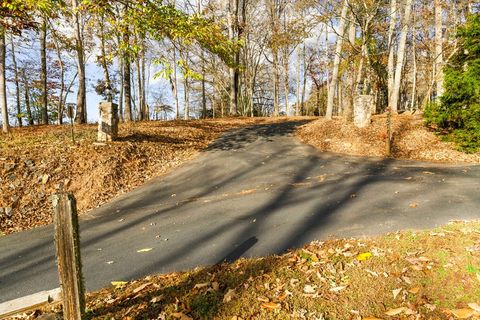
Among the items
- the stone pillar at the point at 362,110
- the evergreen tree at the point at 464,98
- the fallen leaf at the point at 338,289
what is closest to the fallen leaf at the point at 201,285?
the fallen leaf at the point at 338,289

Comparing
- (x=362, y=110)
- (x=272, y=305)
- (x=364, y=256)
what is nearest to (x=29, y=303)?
(x=272, y=305)

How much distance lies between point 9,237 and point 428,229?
338 inches

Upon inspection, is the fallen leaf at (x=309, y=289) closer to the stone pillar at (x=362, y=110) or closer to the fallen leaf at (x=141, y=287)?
the fallen leaf at (x=141, y=287)

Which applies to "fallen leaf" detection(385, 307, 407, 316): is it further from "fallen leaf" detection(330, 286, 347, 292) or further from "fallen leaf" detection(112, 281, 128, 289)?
"fallen leaf" detection(112, 281, 128, 289)

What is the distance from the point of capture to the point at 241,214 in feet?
20.4

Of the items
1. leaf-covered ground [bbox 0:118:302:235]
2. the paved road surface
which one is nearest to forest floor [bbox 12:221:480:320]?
the paved road surface

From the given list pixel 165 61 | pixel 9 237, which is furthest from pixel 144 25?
pixel 9 237

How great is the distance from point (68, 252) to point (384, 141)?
38.7ft

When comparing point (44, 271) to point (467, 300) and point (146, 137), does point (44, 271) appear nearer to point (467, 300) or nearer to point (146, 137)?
point (467, 300)

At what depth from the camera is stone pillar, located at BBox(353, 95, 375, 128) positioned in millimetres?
12703

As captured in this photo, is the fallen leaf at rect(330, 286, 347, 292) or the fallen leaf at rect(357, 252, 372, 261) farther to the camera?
the fallen leaf at rect(357, 252, 372, 261)

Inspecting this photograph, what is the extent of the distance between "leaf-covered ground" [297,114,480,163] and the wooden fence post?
10336mm

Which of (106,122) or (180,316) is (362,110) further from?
(180,316)

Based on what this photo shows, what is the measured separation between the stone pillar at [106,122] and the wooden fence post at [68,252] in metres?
8.96
